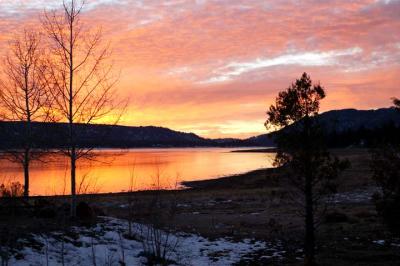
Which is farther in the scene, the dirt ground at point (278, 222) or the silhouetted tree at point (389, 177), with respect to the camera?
the dirt ground at point (278, 222)

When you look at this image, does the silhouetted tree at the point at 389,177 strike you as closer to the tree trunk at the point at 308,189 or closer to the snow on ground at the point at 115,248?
the tree trunk at the point at 308,189

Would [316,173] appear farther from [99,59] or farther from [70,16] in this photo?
[70,16]

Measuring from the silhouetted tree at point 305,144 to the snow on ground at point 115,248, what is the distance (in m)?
2.95

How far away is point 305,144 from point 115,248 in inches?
240

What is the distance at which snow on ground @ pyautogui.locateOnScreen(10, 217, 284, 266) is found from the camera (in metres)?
10.6

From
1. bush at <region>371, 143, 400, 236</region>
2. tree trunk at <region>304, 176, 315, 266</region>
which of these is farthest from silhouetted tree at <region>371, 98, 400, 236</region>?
tree trunk at <region>304, 176, 315, 266</region>

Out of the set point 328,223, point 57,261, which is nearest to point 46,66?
point 57,261

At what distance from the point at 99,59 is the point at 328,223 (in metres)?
12.4

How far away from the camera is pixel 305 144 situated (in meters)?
12.3

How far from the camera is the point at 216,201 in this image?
3319cm

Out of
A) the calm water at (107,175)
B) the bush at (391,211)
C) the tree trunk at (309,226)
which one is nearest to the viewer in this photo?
the bush at (391,211)

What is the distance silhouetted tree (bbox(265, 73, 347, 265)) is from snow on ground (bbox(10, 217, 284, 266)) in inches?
116

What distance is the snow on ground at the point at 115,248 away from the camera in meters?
10.6

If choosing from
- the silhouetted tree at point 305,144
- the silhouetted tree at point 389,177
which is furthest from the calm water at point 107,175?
the silhouetted tree at point 389,177
